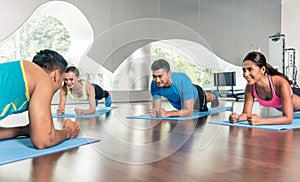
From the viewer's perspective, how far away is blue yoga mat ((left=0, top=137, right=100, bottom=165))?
37.7 inches

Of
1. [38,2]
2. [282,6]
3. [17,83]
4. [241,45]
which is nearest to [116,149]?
[17,83]

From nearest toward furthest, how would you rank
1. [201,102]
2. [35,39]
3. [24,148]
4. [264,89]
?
[24,148] < [264,89] < [201,102] < [35,39]

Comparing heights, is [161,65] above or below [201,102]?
above

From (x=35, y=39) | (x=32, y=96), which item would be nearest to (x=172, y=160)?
(x=32, y=96)

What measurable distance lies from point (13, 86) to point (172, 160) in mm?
611

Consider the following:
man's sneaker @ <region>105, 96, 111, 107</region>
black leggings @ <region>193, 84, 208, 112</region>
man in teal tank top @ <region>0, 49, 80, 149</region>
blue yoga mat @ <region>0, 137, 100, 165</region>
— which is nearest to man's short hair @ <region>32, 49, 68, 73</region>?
man in teal tank top @ <region>0, 49, 80, 149</region>

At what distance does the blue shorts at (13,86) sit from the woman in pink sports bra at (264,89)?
1.23m

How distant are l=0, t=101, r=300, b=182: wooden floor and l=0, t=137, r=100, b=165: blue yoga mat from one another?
0.04 meters

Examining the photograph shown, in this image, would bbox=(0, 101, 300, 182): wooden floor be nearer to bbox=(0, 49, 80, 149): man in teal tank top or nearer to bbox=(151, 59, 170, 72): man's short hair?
bbox=(0, 49, 80, 149): man in teal tank top

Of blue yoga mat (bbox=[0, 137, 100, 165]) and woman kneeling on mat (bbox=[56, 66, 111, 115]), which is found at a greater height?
woman kneeling on mat (bbox=[56, 66, 111, 115])

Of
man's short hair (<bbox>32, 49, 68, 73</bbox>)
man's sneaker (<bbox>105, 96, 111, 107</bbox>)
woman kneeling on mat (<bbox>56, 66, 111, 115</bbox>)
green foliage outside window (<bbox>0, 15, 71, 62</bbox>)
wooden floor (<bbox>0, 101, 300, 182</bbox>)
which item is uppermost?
green foliage outside window (<bbox>0, 15, 71, 62</bbox>)

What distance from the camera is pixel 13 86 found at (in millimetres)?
1010

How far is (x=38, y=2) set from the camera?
3.93 meters

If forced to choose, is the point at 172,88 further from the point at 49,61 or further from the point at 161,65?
the point at 49,61
